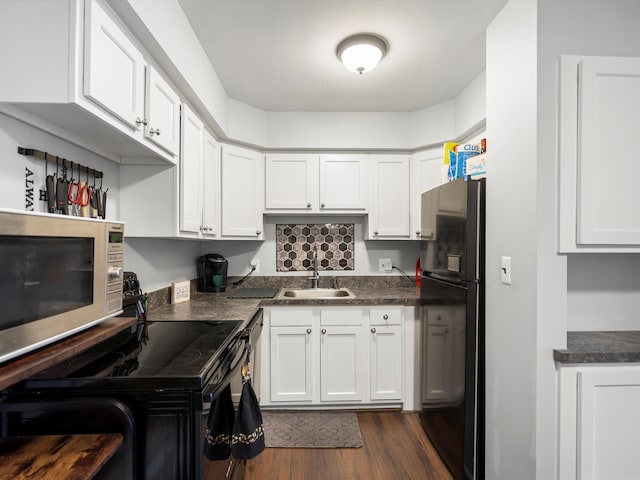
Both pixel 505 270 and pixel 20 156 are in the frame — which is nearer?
pixel 20 156

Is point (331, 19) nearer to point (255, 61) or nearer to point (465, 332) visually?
point (255, 61)

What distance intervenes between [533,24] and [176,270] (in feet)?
8.05

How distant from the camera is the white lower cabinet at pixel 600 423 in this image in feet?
3.94

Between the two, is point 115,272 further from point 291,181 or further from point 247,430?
point 291,181

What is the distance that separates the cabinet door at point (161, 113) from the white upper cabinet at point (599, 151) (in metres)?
1.71

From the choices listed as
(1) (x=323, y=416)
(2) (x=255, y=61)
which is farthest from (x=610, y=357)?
(2) (x=255, y=61)

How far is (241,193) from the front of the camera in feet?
8.46

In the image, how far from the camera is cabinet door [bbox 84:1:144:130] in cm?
95

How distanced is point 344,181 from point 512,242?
1599mm

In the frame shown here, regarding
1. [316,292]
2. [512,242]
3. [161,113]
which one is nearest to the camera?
[512,242]

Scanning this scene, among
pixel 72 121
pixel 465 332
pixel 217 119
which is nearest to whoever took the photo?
pixel 72 121

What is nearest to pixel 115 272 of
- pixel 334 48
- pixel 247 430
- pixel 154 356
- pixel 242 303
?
pixel 154 356

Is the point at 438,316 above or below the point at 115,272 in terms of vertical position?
below

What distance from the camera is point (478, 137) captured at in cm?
225
